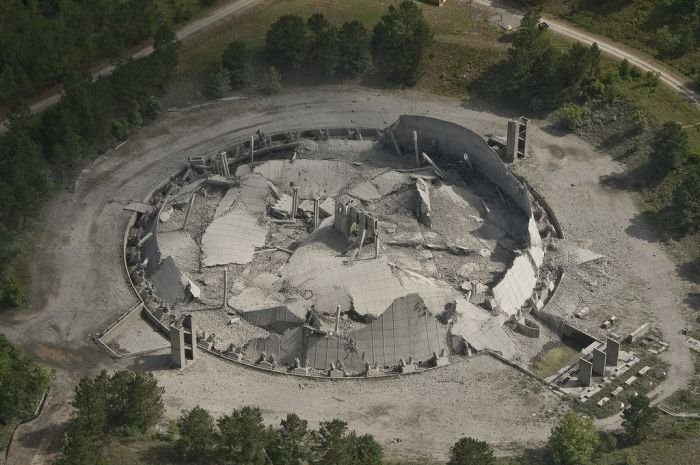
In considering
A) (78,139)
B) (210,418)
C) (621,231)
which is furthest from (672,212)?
(78,139)

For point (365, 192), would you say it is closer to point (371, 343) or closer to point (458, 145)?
point (458, 145)

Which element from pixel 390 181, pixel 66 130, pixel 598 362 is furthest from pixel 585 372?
pixel 66 130

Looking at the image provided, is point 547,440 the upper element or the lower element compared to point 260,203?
lower

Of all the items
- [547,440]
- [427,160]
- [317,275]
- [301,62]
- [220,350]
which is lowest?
[547,440]

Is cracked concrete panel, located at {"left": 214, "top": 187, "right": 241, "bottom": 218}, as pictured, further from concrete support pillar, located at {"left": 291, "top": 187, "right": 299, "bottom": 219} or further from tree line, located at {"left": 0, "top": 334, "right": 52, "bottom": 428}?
tree line, located at {"left": 0, "top": 334, "right": 52, "bottom": 428}

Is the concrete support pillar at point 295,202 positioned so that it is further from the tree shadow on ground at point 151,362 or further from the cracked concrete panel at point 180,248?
the tree shadow on ground at point 151,362

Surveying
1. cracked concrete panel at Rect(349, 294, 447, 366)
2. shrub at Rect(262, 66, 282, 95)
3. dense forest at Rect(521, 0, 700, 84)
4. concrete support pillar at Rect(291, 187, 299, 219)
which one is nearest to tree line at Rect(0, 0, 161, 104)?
shrub at Rect(262, 66, 282, 95)

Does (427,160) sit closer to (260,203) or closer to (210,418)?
(260,203)
